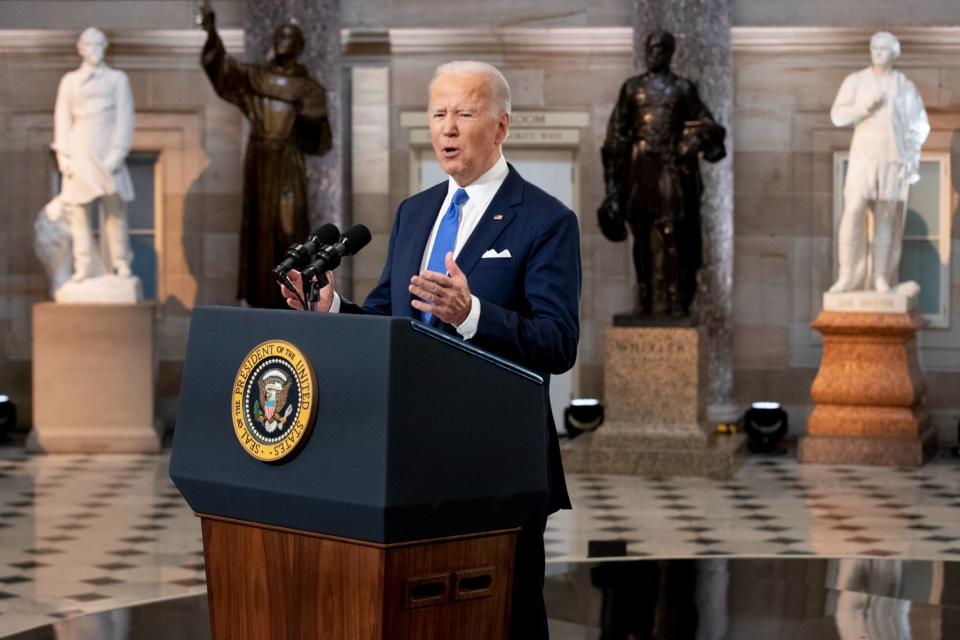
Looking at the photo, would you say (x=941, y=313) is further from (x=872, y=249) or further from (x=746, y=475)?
(x=746, y=475)

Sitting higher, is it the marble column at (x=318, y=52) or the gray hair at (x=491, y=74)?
the marble column at (x=318, y=52)

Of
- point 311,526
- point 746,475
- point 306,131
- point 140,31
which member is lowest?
point 746,475

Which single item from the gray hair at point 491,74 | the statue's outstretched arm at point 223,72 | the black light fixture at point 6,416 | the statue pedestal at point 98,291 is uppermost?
the statue's outstretched arm at point 223,72

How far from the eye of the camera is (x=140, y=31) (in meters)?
13.8

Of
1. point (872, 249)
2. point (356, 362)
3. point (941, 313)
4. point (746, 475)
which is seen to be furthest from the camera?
point (941, 313)

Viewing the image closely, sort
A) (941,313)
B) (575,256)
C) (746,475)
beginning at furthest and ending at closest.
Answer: (941,313), (746,475), (575,256)

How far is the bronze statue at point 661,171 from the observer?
11.1m

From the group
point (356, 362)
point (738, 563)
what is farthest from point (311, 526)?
point (738, 563)

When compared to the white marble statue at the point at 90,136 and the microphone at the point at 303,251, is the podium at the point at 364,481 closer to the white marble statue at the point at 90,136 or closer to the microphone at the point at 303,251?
the microphone at the point at 303,251

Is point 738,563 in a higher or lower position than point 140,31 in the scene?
lower

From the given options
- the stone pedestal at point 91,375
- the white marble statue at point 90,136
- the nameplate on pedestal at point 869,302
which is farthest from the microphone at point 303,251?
the stone pedestal at point 91,375

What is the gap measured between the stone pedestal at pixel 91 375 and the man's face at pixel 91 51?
Answer: 6.12ft

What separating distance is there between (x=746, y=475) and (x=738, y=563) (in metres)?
4.06

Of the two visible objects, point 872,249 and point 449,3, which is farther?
point 449,3
